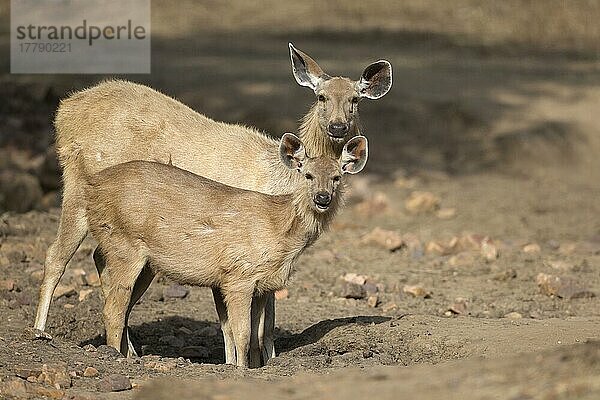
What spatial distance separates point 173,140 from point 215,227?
4.45 feet

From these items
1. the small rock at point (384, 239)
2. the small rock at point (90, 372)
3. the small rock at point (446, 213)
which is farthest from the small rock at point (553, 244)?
the small rock at point (90, 372)

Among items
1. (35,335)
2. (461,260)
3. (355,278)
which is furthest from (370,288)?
(35,335)

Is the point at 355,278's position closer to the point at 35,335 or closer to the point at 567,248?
the point at 567,248

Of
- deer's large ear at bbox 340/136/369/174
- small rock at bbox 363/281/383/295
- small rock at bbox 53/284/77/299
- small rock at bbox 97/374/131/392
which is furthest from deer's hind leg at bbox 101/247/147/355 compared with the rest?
small rock at bbox 363/281/383/295

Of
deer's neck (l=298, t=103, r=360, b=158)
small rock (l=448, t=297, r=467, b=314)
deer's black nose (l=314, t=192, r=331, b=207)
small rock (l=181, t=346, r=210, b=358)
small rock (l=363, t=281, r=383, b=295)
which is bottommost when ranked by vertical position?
small rock (l=181, t=346, r=210, b=358)

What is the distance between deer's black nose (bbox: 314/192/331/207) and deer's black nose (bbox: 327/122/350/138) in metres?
0.97

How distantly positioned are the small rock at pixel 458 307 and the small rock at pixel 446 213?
3833 mm

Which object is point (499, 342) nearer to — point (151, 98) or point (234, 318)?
point (234, 318)

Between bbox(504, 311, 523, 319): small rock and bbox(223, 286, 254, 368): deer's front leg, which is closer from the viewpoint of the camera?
bbox(223, 286, 254, 368): deer's front leg

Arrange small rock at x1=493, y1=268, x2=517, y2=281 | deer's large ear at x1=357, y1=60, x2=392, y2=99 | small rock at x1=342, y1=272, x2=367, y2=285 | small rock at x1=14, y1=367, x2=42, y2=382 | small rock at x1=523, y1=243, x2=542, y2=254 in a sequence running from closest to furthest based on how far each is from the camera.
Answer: small rock at x1=14, y1=367, x2=42, y2=382 < deer's large ear at x1=357, y1=60, x2=392, y2=99 < small rock at x1=342, y1=272, x2=367, y2=285 < small rock at x1=493, y1=268, x2=517, y2=281 < small rock at x1=523, y1=243, x2=542, y2=254

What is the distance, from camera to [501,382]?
20.2 feet

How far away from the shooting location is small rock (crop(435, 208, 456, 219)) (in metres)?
15.3

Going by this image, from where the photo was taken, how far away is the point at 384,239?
13.6 meters

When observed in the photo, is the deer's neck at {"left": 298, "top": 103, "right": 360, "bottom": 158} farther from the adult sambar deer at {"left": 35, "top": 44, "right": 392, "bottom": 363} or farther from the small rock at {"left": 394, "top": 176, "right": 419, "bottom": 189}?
the small rock at {"left": 394, "top": 176, "right": 419, "bottom": 189}
